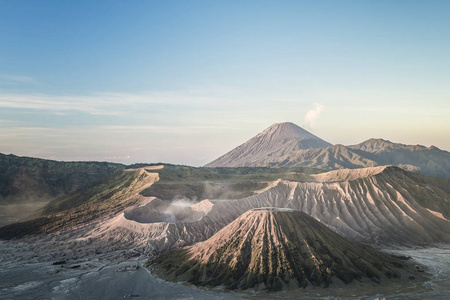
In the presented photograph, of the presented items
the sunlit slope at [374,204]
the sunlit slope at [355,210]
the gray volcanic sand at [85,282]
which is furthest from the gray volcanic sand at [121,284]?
the sunlit slope at [374,204]

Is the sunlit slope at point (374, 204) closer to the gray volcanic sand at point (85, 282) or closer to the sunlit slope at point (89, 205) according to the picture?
the gray volcanic sand at point (85, 282)

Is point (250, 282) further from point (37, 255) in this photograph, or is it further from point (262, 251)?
point (37, 255)

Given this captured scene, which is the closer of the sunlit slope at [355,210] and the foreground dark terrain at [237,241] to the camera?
the foreground dark terrain at [237,241]

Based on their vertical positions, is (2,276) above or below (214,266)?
below

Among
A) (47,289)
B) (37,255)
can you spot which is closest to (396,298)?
(47,289)

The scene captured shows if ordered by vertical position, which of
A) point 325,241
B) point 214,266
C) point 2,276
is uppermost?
point 325,241

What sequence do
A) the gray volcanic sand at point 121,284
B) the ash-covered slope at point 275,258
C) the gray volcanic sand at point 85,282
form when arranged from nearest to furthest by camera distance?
1. the gray volcanic sand at point 121,284
2. the gray volcanic sand at point 85,282
3. the ash-covered slope at point 275,258

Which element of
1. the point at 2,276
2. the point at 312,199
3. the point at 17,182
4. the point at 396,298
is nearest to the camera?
the point at 396,298
